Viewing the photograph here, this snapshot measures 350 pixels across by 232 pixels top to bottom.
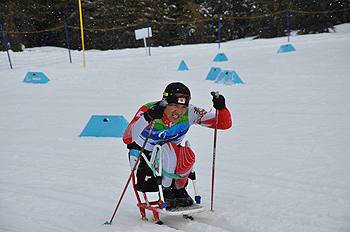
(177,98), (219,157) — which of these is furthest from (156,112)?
(219,157)

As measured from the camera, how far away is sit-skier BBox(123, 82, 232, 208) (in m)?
2.57

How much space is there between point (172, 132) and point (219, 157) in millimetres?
1821

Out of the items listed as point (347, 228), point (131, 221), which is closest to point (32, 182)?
point (131, 221)

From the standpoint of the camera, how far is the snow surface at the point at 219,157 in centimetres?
274

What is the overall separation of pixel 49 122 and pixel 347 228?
5.89 metres

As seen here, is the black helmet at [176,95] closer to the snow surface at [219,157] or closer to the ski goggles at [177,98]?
the ski goggles at [177,98]

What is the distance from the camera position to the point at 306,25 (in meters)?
27.5

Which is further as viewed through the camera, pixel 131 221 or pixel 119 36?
pixel 119 36

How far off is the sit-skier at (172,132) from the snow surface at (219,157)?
304 millimetres

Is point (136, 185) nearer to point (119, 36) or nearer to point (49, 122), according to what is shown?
point (49, 122)

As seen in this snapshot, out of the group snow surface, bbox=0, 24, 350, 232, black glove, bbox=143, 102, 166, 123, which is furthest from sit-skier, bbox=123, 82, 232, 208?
snow surface, bbox=0, 24, 350, 232

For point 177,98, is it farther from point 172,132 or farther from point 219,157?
point 219,157

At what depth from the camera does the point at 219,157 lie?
174 inches

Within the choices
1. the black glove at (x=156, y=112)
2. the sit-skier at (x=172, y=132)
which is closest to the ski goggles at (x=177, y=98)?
the sit-skier at (x=172, y=132)
